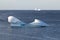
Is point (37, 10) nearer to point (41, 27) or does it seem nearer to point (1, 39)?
point (41, 27)

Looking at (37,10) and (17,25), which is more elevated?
(17,25)

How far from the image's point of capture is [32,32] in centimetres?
3019

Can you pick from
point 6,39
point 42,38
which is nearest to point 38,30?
point 42,38

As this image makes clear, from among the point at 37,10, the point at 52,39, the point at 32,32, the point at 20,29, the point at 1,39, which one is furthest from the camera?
the point at 37,10

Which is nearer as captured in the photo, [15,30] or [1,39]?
[1,39]

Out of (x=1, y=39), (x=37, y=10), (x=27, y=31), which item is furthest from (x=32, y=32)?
(x=37, y=10)

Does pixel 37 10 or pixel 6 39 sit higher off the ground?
pixel 6 39

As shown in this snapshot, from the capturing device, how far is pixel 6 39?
A: 2433cm

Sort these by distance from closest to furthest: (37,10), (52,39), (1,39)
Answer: (1,39) → (52,39) → (37,10)

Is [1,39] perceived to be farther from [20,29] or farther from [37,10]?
[37,10]

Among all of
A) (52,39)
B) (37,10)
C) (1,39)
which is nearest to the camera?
(1,39)

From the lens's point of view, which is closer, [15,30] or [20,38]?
[20,38]

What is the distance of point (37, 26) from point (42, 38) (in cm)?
646

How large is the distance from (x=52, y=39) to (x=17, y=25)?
285 inches
